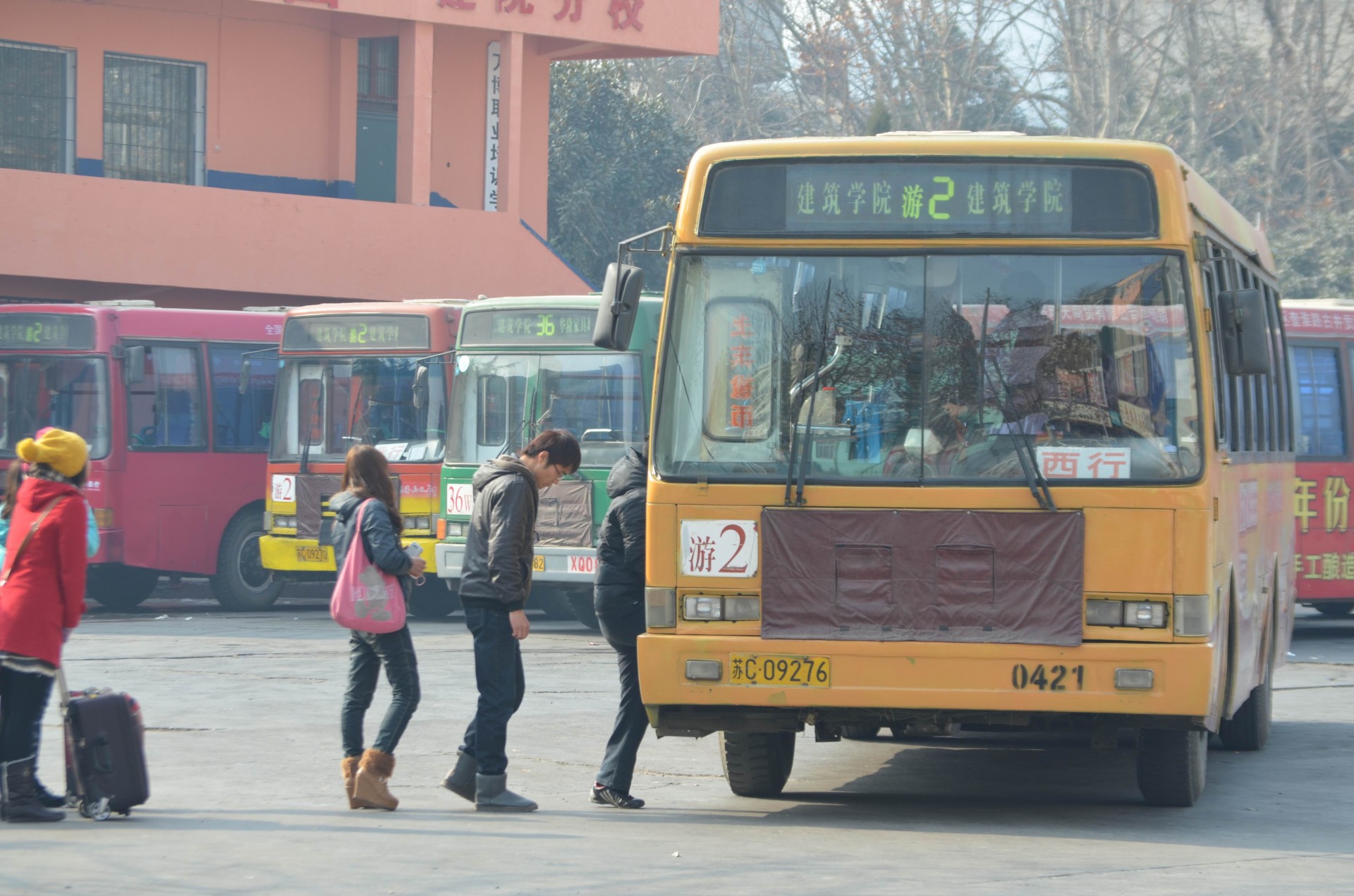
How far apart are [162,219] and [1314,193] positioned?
2296 centimetres

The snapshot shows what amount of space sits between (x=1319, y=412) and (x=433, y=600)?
8534 millimetres

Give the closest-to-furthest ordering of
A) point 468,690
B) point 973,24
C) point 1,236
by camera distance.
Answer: point 468,690
point 1,236
point 973,24

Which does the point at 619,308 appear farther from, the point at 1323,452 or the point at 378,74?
the point at 378,74

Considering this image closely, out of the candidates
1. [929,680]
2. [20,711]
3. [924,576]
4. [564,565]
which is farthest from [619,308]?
[564,565]

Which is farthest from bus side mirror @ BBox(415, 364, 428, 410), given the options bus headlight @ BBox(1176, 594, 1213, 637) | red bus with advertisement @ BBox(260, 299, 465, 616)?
bus headlight @ BBox(1176, 594, 1213, 637)

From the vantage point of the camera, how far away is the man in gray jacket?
8.02 meters

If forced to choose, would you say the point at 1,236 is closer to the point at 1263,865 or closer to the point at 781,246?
the point at 781,246

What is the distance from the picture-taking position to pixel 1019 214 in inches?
312

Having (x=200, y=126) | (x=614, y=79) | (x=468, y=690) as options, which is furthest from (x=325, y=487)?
(x=614, y=79)

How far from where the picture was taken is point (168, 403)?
63.3ft

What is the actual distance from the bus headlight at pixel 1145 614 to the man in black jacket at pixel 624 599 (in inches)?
80.9

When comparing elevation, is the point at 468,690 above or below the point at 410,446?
below

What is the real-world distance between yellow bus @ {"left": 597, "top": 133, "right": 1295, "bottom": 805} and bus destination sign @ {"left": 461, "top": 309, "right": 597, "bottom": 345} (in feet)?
26.9

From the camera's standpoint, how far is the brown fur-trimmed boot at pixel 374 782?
8023mm
